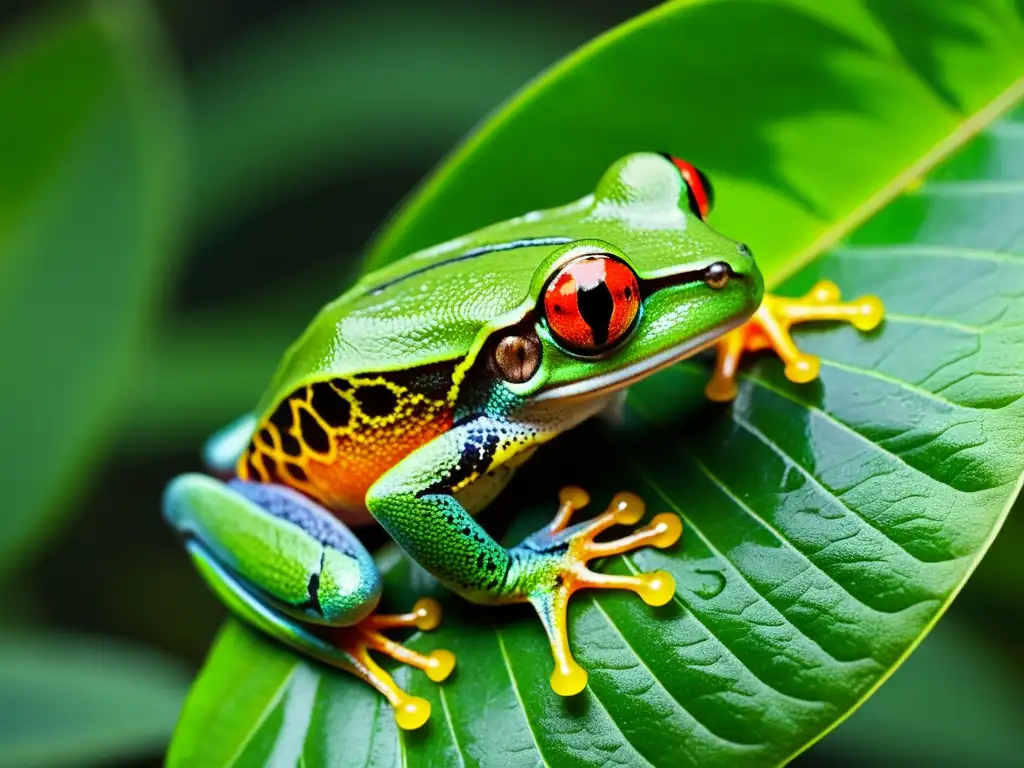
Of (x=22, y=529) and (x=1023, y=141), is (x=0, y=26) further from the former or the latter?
(x=1023, y=141)

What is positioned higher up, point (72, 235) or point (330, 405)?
point (72, 235)

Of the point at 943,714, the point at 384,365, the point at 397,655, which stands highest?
the point at 384,365

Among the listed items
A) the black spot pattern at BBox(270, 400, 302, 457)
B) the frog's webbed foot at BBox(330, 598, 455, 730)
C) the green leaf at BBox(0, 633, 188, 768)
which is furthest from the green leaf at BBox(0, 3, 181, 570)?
the frog's webbed foot at BBox(330, 598, 455, 730)

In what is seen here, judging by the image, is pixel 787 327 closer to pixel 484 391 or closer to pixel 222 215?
pixel 484 391

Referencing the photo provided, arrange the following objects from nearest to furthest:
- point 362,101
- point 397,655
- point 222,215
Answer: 1. point 397,655
2. point 362,101
3. point 222,215

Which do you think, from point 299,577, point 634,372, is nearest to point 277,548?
point 299,577

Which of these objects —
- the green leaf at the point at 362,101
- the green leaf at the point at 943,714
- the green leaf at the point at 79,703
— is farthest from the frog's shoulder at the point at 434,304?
the green leaf at the point at 362,101

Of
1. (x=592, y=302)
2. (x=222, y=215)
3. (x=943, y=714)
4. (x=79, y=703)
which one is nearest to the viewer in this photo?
(x=592, y=302)
